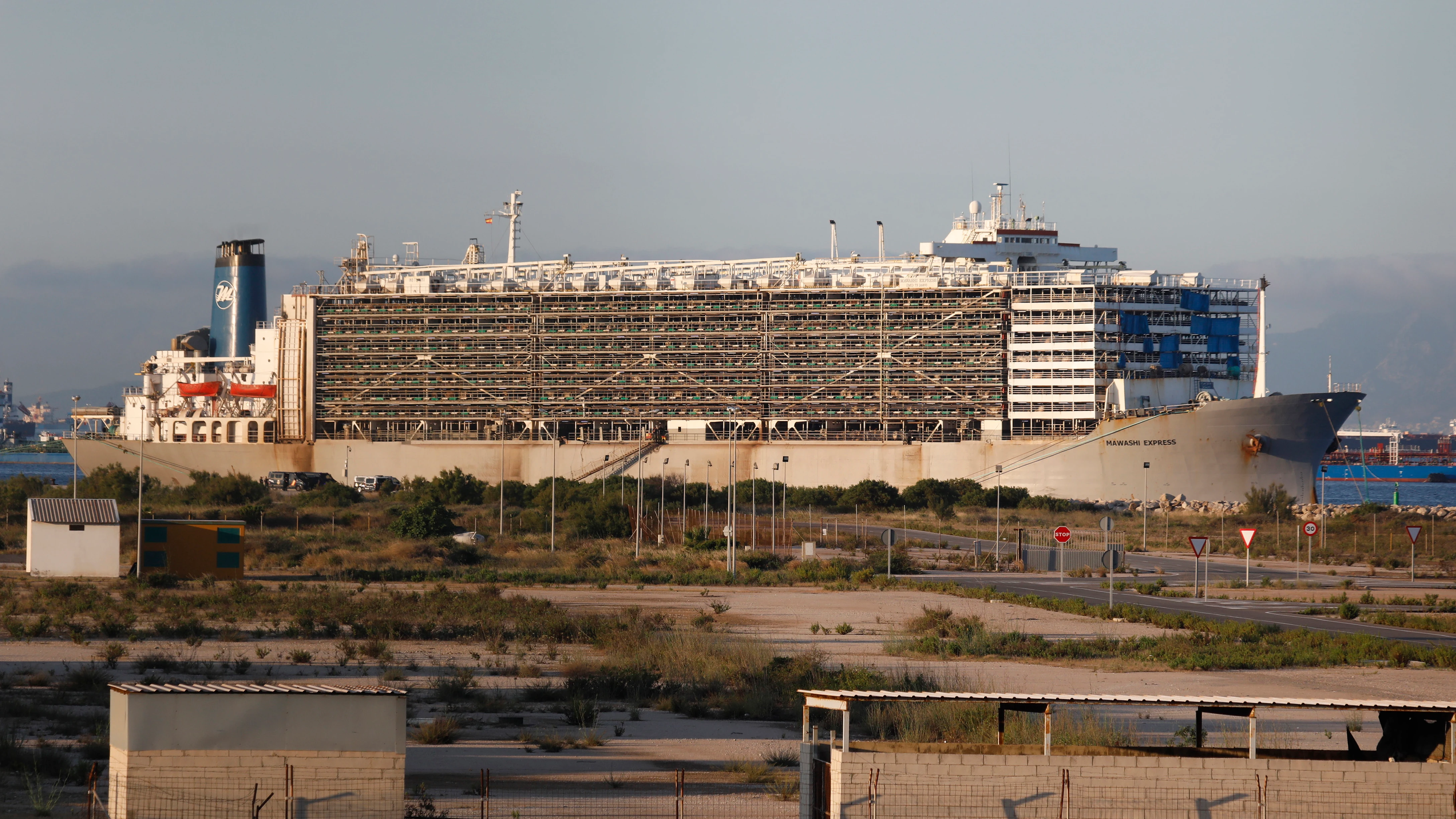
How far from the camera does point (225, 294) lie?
4198 inches

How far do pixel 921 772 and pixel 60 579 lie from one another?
29959 mm

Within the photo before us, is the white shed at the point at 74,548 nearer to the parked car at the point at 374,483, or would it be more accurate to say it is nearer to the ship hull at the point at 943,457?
the ship hull at the point at 943,457

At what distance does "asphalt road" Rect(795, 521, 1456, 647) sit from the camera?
2775cm

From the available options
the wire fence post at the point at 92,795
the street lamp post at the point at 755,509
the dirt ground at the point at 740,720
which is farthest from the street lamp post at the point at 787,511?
the wire fence post at the point at 92,795

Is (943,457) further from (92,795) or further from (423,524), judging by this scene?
(92,795)

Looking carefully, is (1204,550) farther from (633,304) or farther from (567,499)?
(633,304)

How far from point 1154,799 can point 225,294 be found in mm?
106060

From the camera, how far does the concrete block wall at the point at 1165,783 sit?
10102mm

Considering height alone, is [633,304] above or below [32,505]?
above

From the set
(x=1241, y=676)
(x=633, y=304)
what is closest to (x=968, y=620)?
(x=1241, y=676)

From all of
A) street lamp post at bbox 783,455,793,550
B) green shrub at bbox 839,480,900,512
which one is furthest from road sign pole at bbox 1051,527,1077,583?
green shrub at bbox 839,480,900,512

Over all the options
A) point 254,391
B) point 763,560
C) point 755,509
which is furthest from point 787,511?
point 254,391

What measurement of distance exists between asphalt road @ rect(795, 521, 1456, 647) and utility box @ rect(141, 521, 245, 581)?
19.2 m

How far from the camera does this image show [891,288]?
3489 inches
